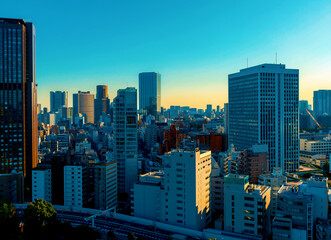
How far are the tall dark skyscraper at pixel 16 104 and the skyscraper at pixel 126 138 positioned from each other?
16.9m

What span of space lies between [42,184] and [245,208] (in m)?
27.5

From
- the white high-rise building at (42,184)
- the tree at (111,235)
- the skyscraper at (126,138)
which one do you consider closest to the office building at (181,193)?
the tree at (111,235)

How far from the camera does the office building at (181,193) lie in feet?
103

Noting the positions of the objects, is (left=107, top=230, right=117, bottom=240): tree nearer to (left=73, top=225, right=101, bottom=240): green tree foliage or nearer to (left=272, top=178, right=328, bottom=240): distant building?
(left=73, top=225, right=101, bottom=240): green tree foliage

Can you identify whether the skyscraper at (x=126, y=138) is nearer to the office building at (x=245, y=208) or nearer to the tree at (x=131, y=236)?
the tree at (x=131, y=236)

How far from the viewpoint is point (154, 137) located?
323 ft

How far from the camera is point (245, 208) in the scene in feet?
98.1

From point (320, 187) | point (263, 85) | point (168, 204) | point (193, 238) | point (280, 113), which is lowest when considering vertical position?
point (193, 238)

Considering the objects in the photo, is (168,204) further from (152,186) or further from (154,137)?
(154,137)

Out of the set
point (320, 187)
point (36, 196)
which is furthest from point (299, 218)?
point (36, 196)

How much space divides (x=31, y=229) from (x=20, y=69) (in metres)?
33.9

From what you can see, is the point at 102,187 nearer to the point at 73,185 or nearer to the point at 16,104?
the point at 73,185

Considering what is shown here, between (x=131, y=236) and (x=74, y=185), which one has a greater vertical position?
(x=74, y=185)

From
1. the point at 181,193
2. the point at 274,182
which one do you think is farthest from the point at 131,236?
the point at 274,182
